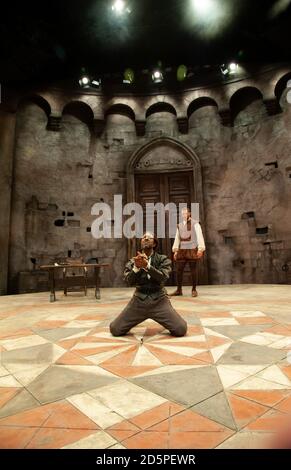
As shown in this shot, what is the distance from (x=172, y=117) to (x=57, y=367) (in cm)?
940

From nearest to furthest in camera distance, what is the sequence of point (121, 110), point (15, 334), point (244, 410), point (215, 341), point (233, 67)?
point (244, 410), point (215, 341), point (15, 334), point (233, 67), point (121, 110)

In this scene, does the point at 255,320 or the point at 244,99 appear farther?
the point at 244,99

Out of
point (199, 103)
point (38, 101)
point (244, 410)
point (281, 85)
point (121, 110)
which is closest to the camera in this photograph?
point (244, 410)

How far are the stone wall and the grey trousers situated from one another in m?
5.82

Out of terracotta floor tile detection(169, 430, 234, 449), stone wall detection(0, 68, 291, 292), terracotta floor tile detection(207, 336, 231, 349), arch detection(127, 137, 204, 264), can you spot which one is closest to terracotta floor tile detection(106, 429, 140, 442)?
terracotta floor tile detection(169, 430, 234, 449)

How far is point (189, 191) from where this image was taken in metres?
9.27

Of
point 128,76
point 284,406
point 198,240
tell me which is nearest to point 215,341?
point 284,406

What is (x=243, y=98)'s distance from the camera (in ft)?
30.4

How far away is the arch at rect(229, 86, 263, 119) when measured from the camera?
29.5 feet

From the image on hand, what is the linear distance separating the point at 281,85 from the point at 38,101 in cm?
758

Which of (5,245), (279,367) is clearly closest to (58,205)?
(5,245)

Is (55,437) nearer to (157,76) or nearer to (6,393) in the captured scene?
(6,393)

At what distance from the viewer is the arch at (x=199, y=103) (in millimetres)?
9433

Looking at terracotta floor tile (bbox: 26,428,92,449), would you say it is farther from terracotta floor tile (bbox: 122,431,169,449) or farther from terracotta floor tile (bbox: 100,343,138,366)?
terracotta floor tile (bbox: 100,343,138,366)
